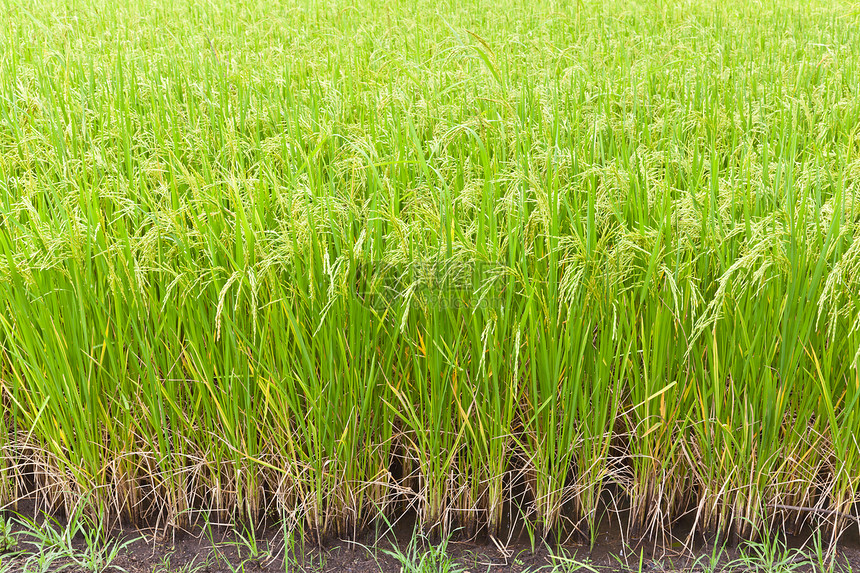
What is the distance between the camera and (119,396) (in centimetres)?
166

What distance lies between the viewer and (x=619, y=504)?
69.9 inches

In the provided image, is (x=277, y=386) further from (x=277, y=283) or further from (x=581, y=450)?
(x=581, y=450)

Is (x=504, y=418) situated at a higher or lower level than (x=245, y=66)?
lower

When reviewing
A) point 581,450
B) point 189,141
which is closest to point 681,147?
point 581,450

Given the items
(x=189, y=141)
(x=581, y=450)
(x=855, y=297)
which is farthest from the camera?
(x=189, y=141)

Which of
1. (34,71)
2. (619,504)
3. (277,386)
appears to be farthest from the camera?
(34,71)

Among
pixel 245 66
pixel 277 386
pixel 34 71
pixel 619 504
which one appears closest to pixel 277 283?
pixel 277 386

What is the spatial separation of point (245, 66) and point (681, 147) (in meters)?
1.99

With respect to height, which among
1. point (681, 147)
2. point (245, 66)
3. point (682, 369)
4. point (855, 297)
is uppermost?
point (245, 66)

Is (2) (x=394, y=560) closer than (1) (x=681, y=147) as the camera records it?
Yes

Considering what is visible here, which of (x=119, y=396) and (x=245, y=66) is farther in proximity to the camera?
(x=245, y=66)

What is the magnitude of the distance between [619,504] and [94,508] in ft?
4.41

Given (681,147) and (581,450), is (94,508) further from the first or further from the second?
(681,147)

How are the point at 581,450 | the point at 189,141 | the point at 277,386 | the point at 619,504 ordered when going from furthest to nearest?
the point at 189,141 < the point at 619,504 < the point at 581,450 < the point at 277,386
